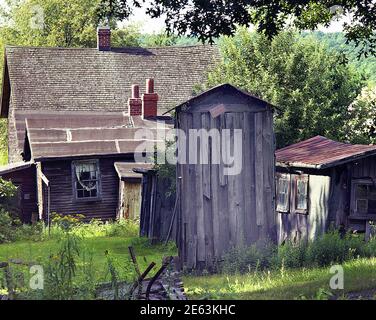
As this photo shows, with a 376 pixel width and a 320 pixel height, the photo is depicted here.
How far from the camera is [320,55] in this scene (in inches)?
1199

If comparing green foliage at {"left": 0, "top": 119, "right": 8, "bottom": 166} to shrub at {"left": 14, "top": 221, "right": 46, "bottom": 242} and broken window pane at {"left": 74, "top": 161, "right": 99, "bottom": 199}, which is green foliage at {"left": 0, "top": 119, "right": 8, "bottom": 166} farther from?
→ shrub at {"left": 14, "top": 221, "right": 46, "bottom": 242}

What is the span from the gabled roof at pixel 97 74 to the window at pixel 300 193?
17.4m

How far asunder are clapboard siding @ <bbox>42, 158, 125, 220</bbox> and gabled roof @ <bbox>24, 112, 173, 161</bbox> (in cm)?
52

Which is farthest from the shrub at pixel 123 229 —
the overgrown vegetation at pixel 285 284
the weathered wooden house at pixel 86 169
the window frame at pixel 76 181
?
the overgrown vegetation at pixel 285 284

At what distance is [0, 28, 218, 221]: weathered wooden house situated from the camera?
30.1m

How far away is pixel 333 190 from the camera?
20703 millimetres

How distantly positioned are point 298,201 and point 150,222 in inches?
174

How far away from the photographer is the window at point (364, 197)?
67.5 ft

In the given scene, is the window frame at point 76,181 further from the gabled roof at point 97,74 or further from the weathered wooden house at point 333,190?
the weathered wooden house at point 333,190

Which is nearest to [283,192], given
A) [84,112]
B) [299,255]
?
[299,255]

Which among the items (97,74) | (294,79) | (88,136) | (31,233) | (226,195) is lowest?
(31,233)

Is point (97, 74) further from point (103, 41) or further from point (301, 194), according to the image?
point (301, 194)

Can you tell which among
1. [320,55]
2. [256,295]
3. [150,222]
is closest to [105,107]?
[320,55]

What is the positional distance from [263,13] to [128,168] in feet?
40.0
